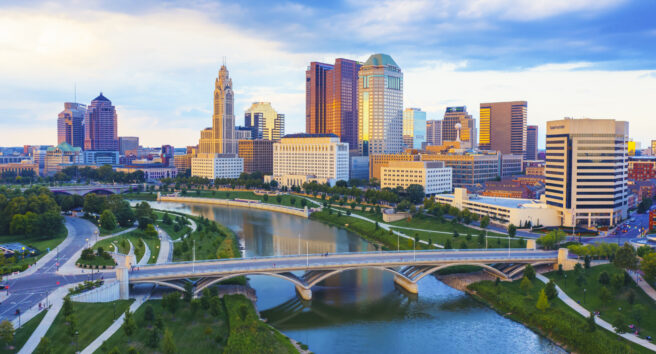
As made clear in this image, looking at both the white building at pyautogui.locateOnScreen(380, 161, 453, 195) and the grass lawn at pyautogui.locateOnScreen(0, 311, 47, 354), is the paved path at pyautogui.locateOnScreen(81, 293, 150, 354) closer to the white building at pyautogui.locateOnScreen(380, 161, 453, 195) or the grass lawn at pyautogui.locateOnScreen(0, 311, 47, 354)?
the grass lawn at pyautogui.locateOnScreen(0, 311, 47, 354)

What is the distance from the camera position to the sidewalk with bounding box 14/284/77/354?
41219 mm

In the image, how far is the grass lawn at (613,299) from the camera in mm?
49656

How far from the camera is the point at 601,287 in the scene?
188 ft

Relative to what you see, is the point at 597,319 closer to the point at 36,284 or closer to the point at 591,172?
the point at 591,172

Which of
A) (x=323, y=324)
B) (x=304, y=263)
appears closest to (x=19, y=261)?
(x=304, y=263)

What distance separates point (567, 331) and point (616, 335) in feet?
13.1

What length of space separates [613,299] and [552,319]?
8.11 meters

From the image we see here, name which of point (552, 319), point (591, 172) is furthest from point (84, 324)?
point (591, 172)

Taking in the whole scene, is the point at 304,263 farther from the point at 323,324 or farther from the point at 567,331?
the point at 567,331

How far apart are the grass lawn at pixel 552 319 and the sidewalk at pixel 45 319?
144 ft

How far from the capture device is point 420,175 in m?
143

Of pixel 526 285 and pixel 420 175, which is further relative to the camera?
pixel 420 175

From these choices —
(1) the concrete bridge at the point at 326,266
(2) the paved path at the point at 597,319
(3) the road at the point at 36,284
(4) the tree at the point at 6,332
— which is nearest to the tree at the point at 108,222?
(3) the road at the point at 36,284

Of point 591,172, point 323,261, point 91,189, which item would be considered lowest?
point 323,261
